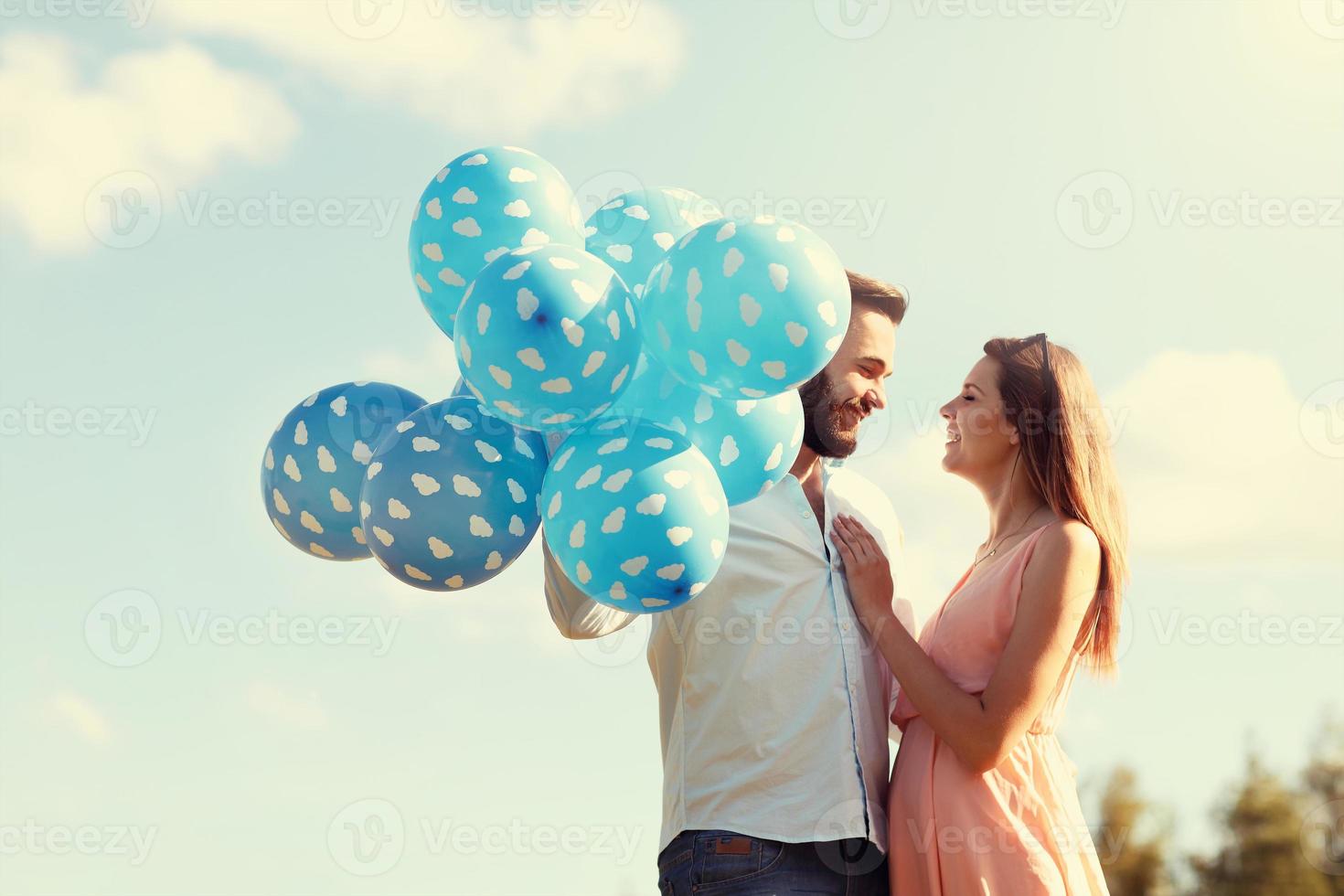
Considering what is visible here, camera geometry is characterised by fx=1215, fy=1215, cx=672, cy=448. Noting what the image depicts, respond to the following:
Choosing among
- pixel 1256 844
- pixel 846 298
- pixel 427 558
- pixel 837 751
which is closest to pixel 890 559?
pixel 837 751

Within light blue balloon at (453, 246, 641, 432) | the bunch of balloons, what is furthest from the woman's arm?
light blue balloon at (453, 246, 641, 432)

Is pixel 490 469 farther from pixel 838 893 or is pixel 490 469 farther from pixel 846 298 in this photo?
pixel 838 893

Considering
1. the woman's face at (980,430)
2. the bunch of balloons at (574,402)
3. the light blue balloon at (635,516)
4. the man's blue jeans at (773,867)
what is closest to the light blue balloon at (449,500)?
A: the bunch of balloons at (574,402)

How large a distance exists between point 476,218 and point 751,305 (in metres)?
0.71

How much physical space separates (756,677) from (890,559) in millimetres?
626

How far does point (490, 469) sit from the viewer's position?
249cm

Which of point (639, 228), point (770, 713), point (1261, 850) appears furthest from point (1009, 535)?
point (1261, 850)

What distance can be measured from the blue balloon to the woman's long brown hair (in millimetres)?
1599

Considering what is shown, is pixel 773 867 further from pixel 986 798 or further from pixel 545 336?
pixel 545 336

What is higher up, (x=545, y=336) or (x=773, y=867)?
(x=545, y=336)

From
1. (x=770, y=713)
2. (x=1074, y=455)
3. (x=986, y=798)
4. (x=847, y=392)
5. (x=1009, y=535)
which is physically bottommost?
(x=986, y=798)

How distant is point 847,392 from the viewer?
3311mm

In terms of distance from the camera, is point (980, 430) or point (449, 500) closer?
point (449, 500)

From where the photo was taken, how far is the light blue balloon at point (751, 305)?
2262 mm
